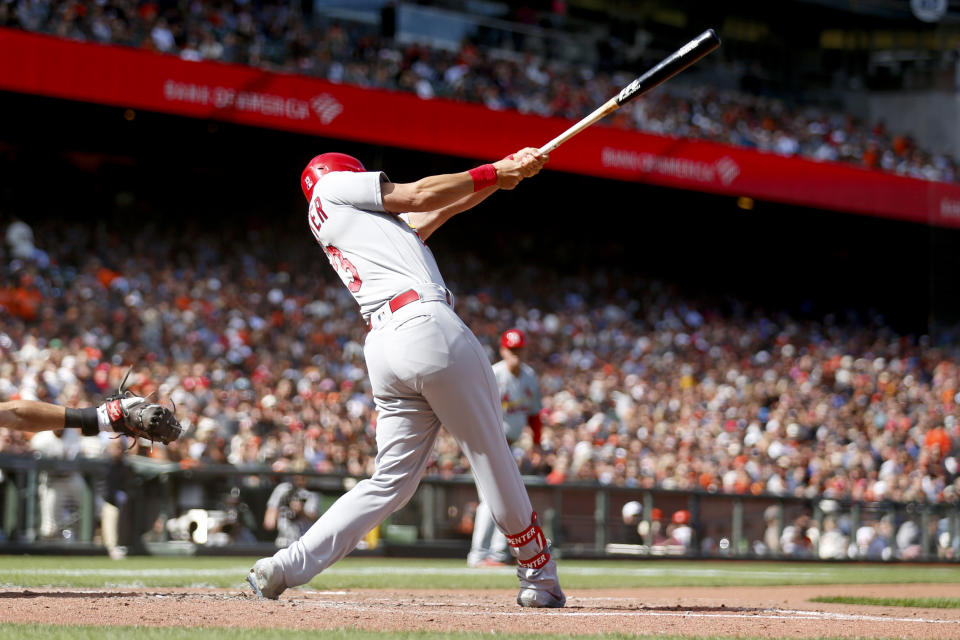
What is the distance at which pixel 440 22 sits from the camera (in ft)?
82.0

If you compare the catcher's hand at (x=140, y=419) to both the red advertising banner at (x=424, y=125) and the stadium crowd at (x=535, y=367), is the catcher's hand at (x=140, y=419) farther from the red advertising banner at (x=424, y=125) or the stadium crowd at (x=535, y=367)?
the red advertising banner at (x=424, y=125)

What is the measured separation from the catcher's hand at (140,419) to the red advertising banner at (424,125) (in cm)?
1447

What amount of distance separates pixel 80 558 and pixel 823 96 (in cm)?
2544

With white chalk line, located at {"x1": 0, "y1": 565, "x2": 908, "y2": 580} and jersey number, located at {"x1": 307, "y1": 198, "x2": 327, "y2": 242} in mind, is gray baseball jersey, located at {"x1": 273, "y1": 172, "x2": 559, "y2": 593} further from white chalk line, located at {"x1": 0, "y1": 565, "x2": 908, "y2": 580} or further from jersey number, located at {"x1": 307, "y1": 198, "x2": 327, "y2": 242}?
white chalk line, located at {"x1": 0, "y1": 565, "x2": 908, "y2": 580}

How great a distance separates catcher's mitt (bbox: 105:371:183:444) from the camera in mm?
5188

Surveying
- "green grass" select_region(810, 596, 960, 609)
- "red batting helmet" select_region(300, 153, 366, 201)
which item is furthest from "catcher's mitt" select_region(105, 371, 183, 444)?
"green grass" select_region(810, 596, 960, 609)

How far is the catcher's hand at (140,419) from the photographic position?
5.19 metres

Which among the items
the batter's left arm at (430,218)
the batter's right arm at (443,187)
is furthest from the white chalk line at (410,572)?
the batter's right arm at (443,187)

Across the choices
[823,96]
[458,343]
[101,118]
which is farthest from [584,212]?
[458,343]

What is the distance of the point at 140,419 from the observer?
5188 mm

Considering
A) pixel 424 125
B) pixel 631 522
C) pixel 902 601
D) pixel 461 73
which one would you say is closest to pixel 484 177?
pixel 902 601

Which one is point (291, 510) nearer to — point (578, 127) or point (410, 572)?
point (410, 572)

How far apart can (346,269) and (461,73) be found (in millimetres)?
19002

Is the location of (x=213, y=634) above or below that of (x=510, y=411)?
below
